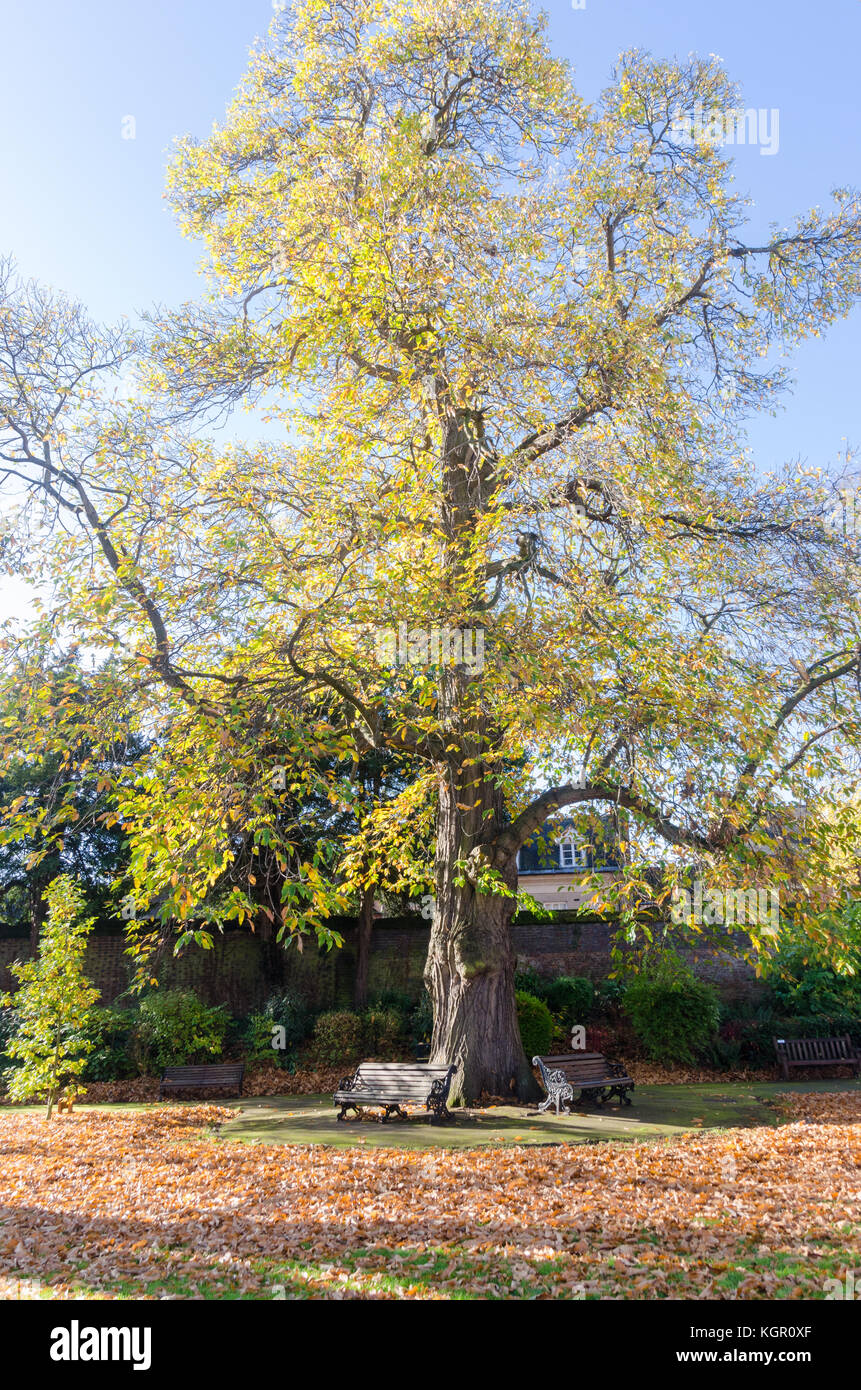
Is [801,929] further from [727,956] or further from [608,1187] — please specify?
[727,956]

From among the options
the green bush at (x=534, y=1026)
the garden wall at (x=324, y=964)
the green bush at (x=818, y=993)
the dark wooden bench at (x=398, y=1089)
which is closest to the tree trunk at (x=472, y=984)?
the dark wooden bench at (x=398, y=1089)

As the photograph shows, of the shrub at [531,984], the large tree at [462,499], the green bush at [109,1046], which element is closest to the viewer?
the large tree at [462,499]

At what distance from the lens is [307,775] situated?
948 cm

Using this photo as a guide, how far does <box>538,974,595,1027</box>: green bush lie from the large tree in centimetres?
562

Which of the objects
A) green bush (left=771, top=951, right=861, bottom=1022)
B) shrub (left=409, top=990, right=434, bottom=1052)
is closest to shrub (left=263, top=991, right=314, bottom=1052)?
shrub (left=409, top=990, right=434, bottom=1052)

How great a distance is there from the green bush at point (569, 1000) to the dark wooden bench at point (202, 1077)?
627cm

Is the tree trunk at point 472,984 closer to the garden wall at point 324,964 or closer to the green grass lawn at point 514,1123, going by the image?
the green grass lawn at point 514,1123

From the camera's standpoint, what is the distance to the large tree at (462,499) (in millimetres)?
9234

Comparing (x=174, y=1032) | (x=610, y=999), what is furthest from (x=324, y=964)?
(x=610, y=999)

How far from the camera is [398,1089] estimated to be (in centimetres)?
1163

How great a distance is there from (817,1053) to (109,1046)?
1310 centimetres

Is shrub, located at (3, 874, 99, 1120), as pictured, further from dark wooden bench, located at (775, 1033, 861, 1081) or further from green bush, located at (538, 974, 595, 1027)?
dark wooden bench, located at (775, 1033, 861, 1081)

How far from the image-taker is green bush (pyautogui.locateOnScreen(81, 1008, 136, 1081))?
16109 mm
